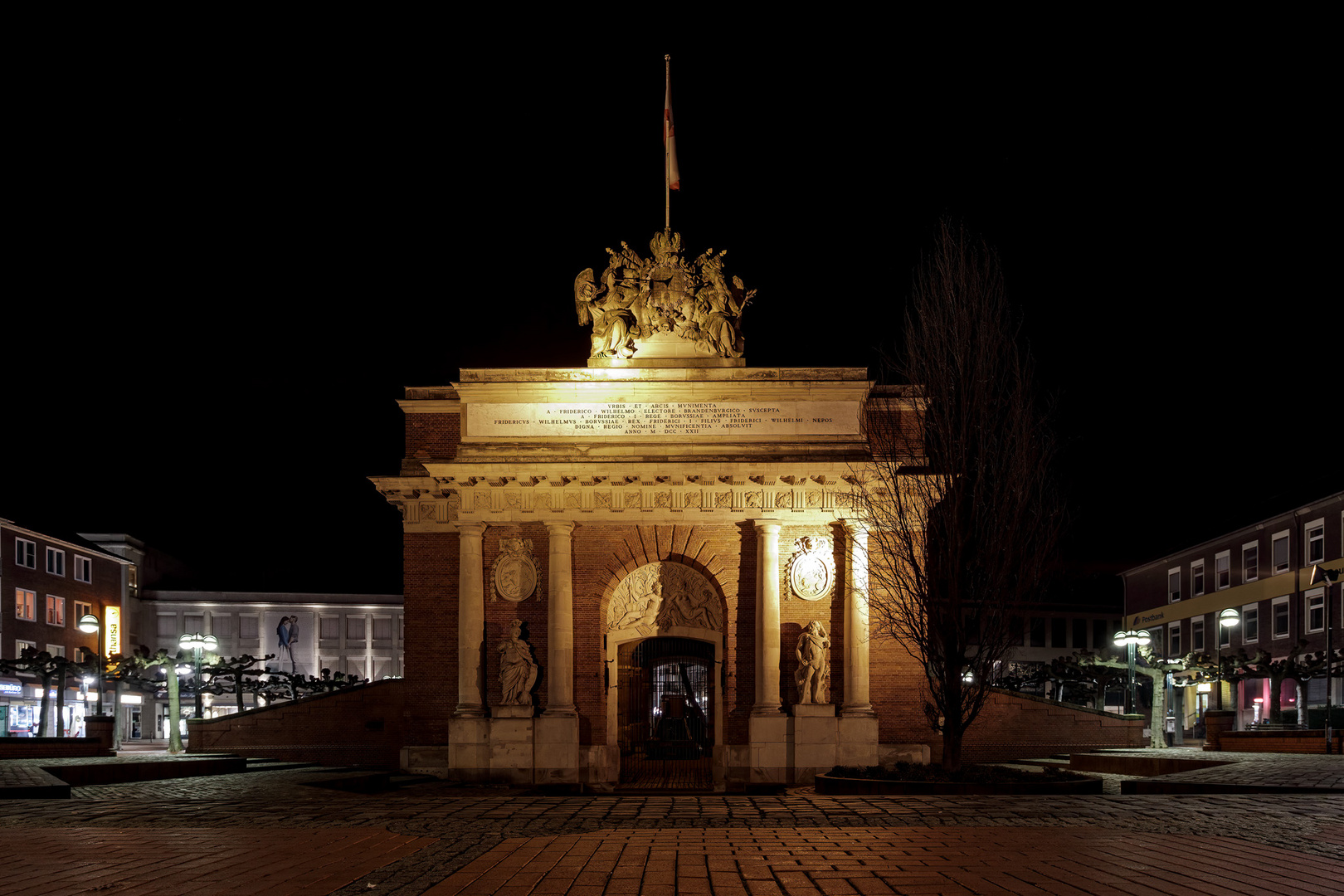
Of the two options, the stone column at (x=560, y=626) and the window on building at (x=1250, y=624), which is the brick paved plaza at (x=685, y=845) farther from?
the window on building at (x=1250, y=624)

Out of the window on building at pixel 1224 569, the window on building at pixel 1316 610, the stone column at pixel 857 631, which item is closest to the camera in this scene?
the stone column at pixel 857 631

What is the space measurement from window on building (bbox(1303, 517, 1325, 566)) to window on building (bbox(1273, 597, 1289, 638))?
289 cm

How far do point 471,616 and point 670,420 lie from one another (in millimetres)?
6316

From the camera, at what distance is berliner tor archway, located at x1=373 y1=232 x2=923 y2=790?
30.5 metres

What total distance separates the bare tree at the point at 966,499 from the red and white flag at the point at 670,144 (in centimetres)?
1009

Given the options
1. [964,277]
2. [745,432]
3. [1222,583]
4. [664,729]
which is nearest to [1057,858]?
[964,277]

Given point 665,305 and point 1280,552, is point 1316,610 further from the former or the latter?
point 665,305

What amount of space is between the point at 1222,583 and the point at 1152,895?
52.3m

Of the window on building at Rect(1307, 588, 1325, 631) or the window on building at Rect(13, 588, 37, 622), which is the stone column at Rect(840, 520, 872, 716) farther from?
the window on building at Rect(13, 588, 37, 622)

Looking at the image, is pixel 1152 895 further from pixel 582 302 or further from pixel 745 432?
pixel 582 302

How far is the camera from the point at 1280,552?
2020 inches

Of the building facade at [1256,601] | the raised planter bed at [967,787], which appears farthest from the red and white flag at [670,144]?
the building facade at [1256,601]

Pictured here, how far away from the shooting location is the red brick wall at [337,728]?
110 feet

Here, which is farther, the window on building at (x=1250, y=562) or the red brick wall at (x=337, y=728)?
the window on building at (x=1250, y=562)
